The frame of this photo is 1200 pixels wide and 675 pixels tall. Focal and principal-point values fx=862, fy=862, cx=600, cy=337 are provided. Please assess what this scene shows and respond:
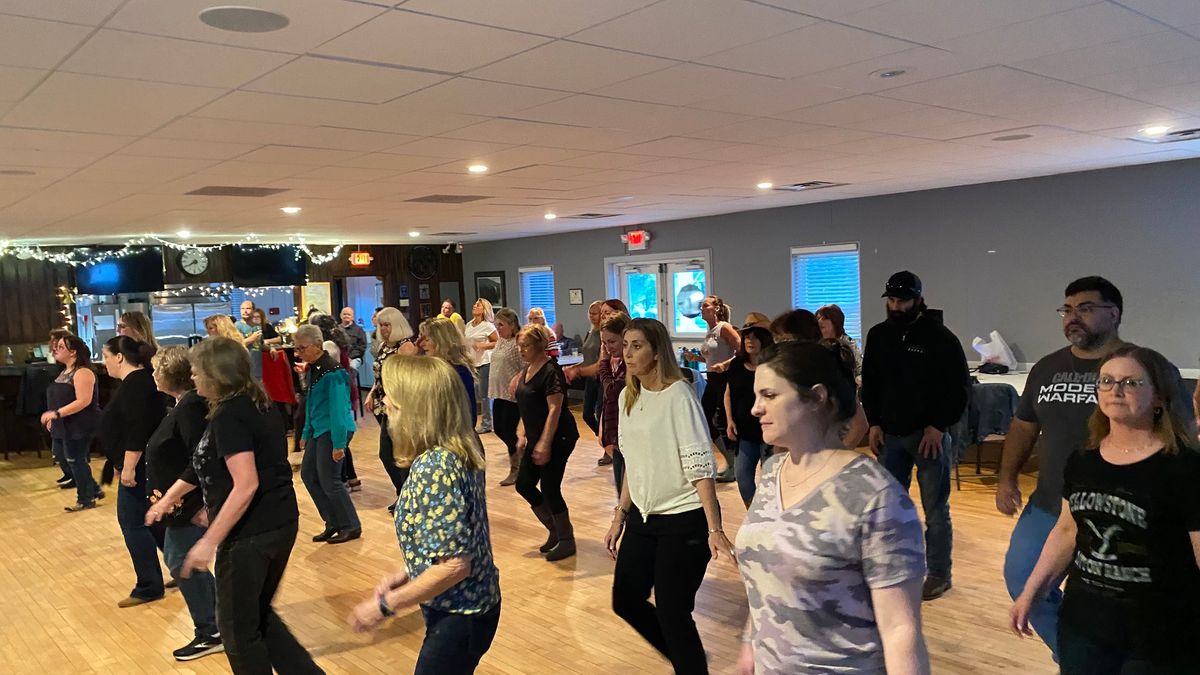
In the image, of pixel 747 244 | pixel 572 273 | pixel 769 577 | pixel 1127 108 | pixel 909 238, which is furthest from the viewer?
pixel 572 273

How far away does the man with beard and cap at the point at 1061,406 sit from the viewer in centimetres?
271

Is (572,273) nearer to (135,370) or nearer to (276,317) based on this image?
(276,317)

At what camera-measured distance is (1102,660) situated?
6.70 ft

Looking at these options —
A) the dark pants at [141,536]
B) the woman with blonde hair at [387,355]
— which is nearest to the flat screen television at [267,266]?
the woman with blonde hair at [387,355]

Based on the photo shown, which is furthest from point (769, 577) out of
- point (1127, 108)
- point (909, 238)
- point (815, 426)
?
point (909, 238)

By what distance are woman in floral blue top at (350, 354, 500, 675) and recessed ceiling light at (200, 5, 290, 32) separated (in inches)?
44.8

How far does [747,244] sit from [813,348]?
948 centimetres

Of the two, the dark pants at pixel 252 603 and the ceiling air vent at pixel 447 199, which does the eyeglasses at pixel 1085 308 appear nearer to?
the dark pants at pixel 252 603

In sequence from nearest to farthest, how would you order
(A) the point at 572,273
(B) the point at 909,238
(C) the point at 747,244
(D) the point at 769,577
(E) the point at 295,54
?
(D) the point at 769,577 < (E) the point at 295,54 < (B) the point at 909,238 < (C) the point at 747,244 < (A) the point at 572,273

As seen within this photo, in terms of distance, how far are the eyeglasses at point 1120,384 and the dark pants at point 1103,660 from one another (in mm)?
550

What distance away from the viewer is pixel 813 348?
1.73 m

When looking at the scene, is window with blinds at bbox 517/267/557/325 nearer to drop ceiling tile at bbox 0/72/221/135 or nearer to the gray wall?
the gray wall

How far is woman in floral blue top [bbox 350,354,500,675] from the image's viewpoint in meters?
2.15

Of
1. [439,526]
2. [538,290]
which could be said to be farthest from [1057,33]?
[538,290]
